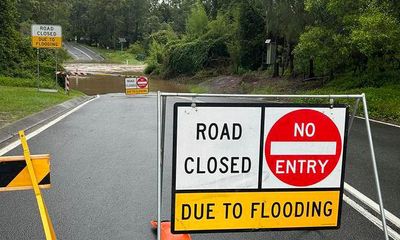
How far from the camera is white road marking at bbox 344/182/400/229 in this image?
200 inches

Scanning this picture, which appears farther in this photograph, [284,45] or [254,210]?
[284,45]

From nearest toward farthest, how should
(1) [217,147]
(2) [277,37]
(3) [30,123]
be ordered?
(1) [217,147] → (3) [30,123] → (2) [277,37]

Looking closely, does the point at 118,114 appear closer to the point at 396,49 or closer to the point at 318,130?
the point at 396,49

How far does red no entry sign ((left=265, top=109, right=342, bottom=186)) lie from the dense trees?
41.9ft

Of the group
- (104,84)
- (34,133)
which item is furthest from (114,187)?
(104,84)

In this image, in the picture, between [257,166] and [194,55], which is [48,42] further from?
[194,55]

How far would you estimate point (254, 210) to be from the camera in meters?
3.63

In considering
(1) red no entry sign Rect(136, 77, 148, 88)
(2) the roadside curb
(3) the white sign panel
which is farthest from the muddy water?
(3) the white sign panel

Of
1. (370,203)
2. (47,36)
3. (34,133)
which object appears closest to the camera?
(370,203)

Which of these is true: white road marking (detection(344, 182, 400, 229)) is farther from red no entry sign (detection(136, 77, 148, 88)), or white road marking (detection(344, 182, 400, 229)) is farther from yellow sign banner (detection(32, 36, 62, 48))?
red no entry sign (detection(136, 77, 148, 88))

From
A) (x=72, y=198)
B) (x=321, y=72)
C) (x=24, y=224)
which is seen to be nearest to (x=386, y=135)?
(x=72, y=198)

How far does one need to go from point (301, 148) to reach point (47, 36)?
803 inches

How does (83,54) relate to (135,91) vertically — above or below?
above

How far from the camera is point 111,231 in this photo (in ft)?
15.2
